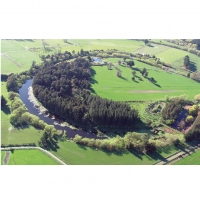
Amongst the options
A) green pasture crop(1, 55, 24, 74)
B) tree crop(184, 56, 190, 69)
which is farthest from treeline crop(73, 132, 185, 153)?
tree crop(184, 56, 190, 69)

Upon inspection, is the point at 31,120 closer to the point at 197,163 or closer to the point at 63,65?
the point at 63,65

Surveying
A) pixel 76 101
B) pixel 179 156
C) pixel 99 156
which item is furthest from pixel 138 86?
pixel 99 156

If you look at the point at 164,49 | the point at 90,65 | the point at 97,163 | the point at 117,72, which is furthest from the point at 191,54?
the point at 97,163

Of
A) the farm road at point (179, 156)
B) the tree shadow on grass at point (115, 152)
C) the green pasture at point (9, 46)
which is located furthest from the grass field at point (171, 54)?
the tree shadow on grass at point (115, 152)

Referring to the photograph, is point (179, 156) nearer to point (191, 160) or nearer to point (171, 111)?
point (191, 160)

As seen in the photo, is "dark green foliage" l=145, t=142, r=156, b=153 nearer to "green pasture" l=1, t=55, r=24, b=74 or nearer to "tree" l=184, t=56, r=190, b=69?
"tree" l=184, t=56, r=190, b=69

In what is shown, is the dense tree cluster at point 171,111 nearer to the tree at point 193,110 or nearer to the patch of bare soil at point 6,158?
the tree at point 193,110
